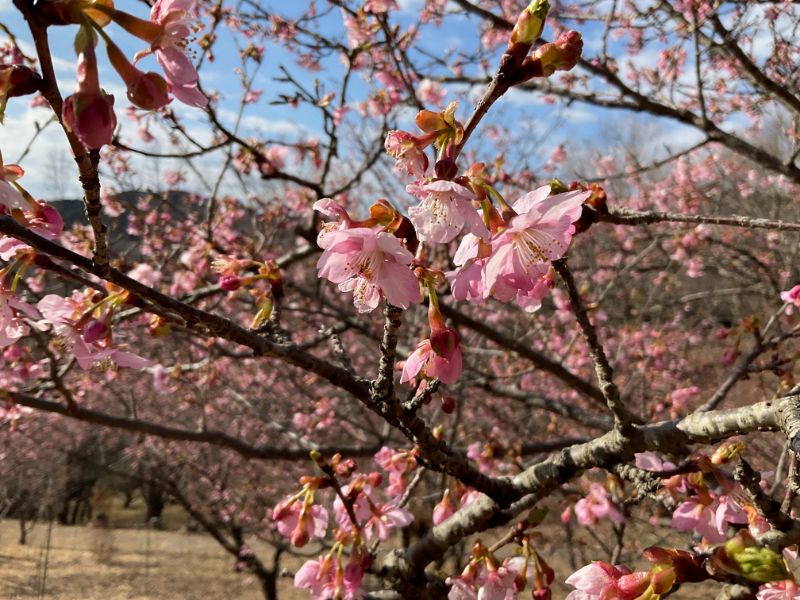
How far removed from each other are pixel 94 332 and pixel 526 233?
0.87 metres

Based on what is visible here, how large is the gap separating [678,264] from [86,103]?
313 inches

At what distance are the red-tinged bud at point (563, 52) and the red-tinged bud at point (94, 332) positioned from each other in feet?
3.14

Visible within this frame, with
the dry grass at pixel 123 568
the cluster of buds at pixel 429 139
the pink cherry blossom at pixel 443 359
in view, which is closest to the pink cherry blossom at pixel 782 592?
the pink cherry blossom at pixel 443 359

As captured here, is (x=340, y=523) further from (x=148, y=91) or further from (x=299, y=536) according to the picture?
(x=148, y=91)

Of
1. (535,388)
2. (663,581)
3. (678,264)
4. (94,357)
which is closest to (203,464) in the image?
(535,388)

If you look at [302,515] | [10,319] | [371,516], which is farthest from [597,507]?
[10,319]

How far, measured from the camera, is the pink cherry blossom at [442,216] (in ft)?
2.72

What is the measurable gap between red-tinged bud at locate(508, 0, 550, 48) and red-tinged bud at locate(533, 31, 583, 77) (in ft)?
0.09

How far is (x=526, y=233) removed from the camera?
0.99 metres

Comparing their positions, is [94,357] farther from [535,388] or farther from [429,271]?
[535,388]

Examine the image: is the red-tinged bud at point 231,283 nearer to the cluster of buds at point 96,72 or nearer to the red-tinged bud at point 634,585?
the cluster of buds at point 96,72

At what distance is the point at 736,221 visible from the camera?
1149 millimetres

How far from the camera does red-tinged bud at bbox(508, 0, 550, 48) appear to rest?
2.64 feet

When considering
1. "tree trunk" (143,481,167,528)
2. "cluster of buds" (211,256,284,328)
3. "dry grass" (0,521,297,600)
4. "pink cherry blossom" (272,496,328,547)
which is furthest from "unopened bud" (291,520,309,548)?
"tree trunk" (143,481,167,528)
